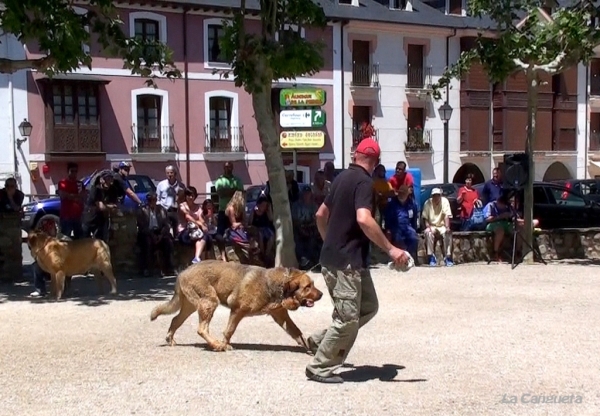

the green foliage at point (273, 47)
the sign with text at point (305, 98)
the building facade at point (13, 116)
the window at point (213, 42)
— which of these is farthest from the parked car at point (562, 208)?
the building facade at point (13, 116)

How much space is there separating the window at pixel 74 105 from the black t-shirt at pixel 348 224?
26.2 metres

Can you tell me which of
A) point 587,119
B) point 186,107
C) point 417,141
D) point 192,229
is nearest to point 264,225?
point 192,229

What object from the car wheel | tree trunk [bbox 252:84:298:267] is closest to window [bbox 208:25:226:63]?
tree trunk [bbox 252:84:298:267]

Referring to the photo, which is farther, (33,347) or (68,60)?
(68,60)

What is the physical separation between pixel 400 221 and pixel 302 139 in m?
2.61

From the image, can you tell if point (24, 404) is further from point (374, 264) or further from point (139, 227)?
point (374, 264)

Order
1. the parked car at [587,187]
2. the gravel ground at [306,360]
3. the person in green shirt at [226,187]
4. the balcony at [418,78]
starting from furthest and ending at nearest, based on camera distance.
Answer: the balcony at [418,78]
the parked car at [587,187]
the person in green shirt at [226,187]
the gravel ground at [306,360]

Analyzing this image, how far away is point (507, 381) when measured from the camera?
280 inches

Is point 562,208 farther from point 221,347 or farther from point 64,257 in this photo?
point 221,347

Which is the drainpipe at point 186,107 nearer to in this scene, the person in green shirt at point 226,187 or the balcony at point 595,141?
the person in green shirt at point 226,187

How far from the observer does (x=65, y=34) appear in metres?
11.7

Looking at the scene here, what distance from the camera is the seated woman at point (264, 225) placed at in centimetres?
1443

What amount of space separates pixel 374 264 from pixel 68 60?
6556 mm

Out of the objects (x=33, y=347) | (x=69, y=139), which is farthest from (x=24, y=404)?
(x=69, y=139)
